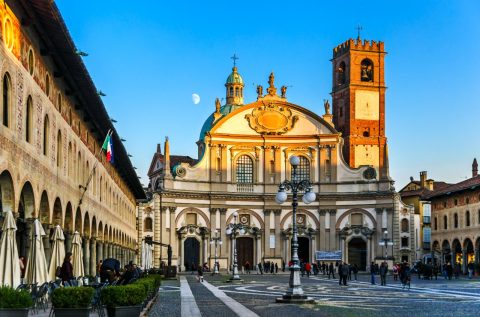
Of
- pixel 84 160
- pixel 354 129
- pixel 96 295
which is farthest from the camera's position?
pixel 354 129

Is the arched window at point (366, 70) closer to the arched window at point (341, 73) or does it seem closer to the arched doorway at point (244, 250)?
the arched window at point (341, 73)

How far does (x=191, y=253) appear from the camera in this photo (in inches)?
3236

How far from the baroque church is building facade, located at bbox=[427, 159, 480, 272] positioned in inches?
111

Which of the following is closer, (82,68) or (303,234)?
(82,68)

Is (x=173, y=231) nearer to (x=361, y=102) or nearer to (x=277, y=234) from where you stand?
(x=277, y=234)

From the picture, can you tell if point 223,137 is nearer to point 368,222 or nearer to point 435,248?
point 368,222

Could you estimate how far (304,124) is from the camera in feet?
277

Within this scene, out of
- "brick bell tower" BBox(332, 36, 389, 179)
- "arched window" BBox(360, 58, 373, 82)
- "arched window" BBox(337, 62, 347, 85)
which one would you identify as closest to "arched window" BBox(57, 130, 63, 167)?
"brick bell tower" BBox(332, 36, 389, 179)

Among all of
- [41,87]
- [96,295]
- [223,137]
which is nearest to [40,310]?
[96,295]

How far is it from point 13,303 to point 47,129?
13334mm

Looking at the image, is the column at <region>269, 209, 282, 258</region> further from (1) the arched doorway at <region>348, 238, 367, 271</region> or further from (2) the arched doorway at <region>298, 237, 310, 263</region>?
(1) the arched doorway at <region>348, 238, 367, 271</region>

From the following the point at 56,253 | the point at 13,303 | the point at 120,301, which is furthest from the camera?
the point at 56,253

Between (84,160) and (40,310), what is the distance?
48.2 feet

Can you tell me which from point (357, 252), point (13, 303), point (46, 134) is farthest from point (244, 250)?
point (13, 303)
